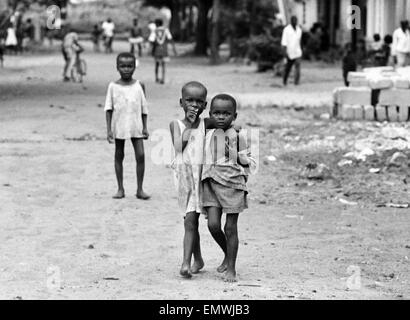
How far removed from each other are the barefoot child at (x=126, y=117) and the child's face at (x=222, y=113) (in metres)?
3.30

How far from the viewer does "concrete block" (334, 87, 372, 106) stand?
16438mm

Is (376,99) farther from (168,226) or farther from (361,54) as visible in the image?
(361,54)

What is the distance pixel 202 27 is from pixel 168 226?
34869 mm

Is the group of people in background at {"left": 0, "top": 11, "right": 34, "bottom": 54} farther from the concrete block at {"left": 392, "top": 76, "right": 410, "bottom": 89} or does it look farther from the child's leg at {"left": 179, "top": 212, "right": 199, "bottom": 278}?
the child's leg at {"left": 179, "top": 212, "right": 199, "bottom": 278}

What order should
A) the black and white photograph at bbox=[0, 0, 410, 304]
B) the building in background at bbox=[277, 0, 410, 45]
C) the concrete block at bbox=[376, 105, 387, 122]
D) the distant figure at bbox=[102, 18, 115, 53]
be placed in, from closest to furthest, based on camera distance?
1. the black and white photograph at bbox=[0, 0, 410, 304]
2. the concrete block at bbox=[376, 105, 387, 122]
3. the building in background at bbox=[277, 0, 410, 45]
4. the distant figure at bbox=[102, 18, 115, 53]

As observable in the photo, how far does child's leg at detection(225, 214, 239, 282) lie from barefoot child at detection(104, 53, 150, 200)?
11.2 feet

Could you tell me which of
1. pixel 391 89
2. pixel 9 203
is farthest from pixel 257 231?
pixel 391 89

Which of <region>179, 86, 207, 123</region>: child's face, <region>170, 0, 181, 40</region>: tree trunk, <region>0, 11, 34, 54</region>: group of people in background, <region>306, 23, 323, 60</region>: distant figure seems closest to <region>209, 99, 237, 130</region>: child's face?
<region>179, 86, 207, 123</region>: child's face

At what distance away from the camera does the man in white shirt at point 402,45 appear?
82.5 feet

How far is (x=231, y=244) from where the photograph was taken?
688 cm

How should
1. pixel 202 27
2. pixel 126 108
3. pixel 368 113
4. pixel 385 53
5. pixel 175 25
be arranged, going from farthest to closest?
pixel 175 25
pixel 202 27
pixel 385 53
pixel 368 113
pixel 126 108

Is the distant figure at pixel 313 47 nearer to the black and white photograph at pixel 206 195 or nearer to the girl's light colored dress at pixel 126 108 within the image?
the black and white photograph at pixel 206 195

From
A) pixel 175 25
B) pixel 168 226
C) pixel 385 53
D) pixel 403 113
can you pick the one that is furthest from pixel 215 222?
pixel 175 25

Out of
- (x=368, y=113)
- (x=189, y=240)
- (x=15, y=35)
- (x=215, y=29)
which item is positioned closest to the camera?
(x=189, y=240)
